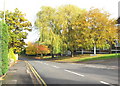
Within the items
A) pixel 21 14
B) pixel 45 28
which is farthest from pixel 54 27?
pixel 21 14

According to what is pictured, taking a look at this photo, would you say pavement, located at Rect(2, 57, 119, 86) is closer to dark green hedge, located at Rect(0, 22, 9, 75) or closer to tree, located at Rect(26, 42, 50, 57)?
dark green hedge, located at Rect(0, 22, 9, 75)

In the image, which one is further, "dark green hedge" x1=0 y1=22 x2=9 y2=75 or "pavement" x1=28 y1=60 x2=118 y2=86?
"dark green hedge" x1=0 y1=22 x2=9 y2=75

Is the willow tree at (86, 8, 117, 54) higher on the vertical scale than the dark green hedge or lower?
higher

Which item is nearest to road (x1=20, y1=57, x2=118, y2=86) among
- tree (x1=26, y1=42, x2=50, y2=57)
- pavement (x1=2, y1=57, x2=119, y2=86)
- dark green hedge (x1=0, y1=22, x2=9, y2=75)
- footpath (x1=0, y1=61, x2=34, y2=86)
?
pavement (x1=2, y1=57, x2=119, y2=86)

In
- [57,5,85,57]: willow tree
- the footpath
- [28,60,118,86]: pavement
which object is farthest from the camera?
[57,5,85,57]: willow tree

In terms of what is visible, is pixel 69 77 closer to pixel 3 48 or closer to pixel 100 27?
pixel 3 48

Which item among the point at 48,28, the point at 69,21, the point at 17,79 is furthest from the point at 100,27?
the point at 17,79

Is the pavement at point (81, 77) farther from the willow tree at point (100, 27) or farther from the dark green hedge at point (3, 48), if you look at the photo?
the willow tree at point (100, 27)

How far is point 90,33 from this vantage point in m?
38.2

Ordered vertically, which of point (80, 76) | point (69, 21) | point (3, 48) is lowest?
point (80, 76)

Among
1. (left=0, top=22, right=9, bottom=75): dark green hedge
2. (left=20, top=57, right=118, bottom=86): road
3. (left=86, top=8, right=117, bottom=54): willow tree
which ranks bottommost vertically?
(left=20, top=57, right=118, bottom=86): road

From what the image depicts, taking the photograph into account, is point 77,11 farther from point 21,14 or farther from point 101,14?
point 21,14

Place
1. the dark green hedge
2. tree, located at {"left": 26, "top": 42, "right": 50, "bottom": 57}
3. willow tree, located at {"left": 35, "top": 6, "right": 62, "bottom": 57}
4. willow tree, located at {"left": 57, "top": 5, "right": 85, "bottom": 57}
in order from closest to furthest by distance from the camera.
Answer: the dark green hedge → willow tree, located at {"left": 57, "top": 5, "right": 85, "bottom": 57} → willow tree, located at {"left": 35, "top": 6, "right": 62, "bottom": 57} → tree, located at {"left": 26, "top": 42, "right": 50, "bottom": 57}

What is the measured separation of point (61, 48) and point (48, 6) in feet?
37.9
